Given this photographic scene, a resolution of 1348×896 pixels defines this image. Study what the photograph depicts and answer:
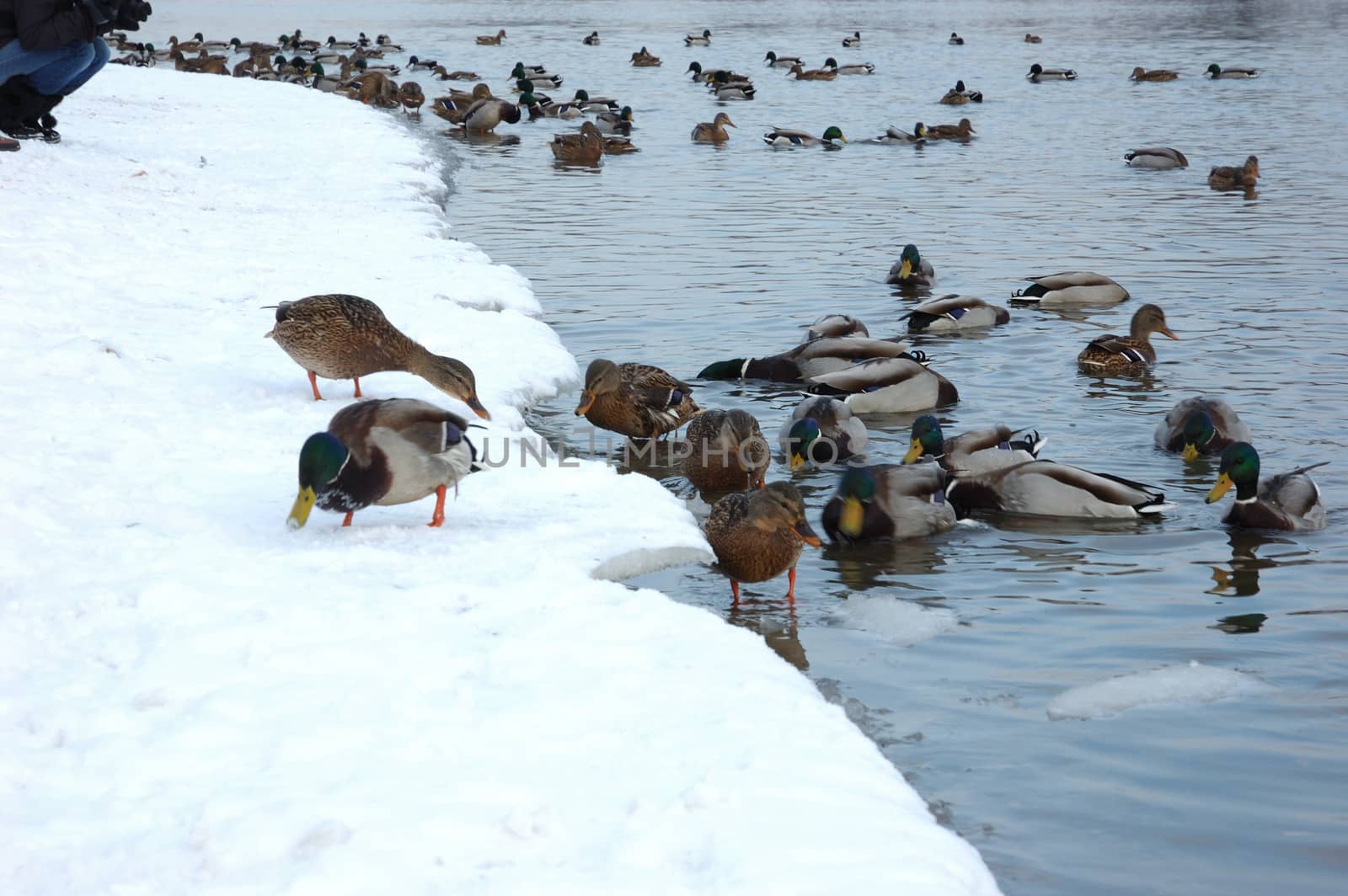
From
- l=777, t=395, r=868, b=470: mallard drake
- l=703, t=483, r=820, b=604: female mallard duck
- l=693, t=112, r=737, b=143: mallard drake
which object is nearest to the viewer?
l=703, t=483, r=820, b=604: female mallard duck

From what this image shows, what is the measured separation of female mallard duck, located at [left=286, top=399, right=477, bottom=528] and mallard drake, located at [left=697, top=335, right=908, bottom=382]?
4.16m

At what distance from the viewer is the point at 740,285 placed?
12250mm

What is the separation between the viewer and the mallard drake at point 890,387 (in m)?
8.65

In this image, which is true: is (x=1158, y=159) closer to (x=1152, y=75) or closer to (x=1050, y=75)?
(x=1152, y=75)

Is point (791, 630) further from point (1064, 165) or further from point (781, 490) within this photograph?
point (1064, 165)

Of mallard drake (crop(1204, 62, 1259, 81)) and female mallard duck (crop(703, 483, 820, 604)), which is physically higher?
mallard drake (crop(1204, 62, 1259, 81))

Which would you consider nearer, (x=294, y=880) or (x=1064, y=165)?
(x=294, y=880)

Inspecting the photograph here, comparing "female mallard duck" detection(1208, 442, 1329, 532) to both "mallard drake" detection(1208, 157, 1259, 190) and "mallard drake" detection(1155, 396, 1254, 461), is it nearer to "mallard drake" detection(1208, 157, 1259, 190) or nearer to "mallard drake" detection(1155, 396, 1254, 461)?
"mallard drake" detection(1155, 396, 1254, 461)

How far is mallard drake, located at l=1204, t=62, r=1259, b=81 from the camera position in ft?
97.6

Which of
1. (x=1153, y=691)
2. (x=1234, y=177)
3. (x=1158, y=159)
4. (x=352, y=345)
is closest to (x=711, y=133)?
(x=1158, y=159)

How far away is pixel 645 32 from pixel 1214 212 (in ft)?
124

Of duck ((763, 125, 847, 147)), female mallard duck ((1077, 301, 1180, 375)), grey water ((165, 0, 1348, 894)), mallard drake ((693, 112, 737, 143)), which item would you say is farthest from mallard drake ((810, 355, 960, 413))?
mallard drake ((693, 112, 737, 143))

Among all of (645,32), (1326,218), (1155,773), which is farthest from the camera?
(645,32)

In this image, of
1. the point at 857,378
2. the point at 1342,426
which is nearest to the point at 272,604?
the point at 857,378
